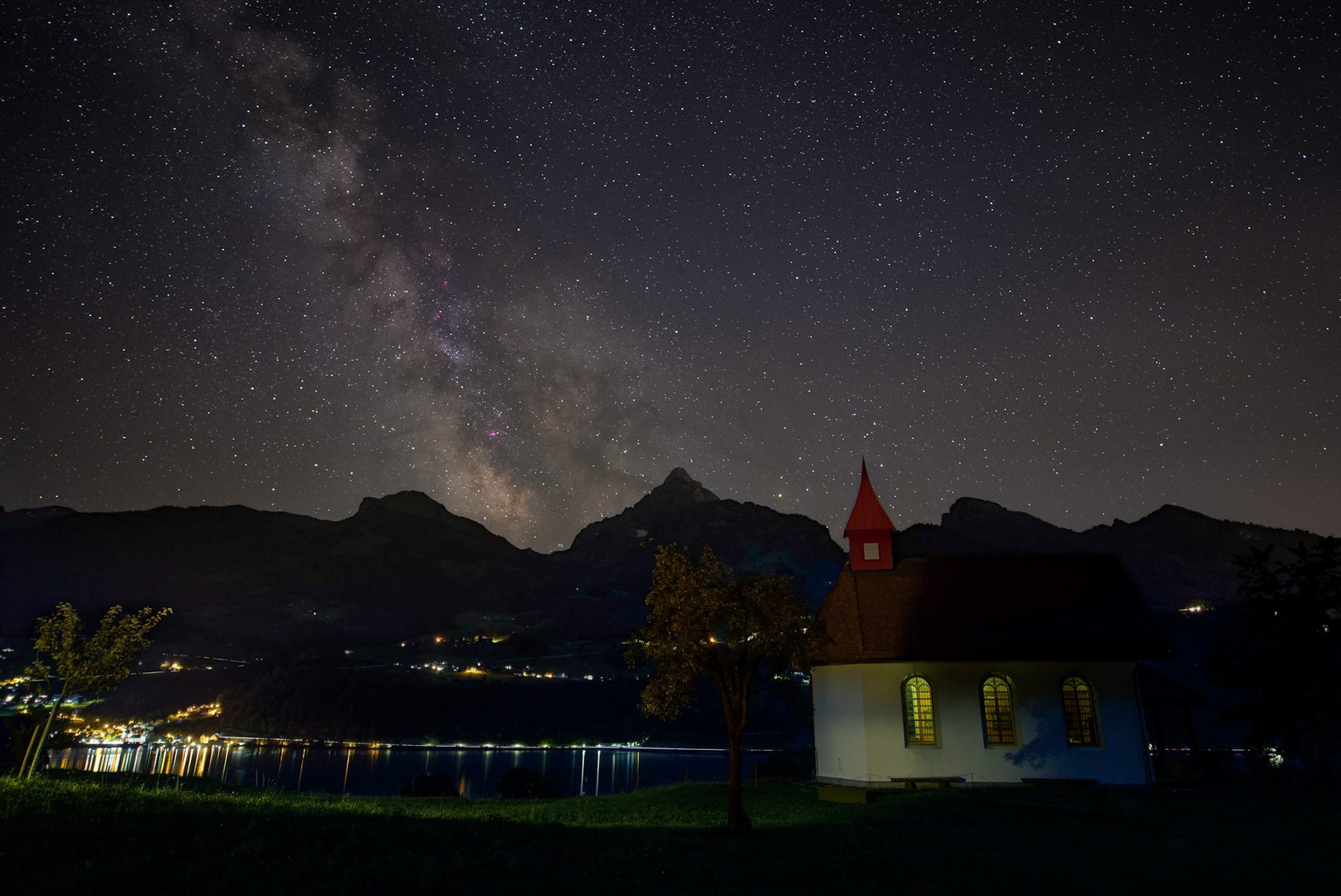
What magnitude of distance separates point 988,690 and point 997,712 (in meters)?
0.93

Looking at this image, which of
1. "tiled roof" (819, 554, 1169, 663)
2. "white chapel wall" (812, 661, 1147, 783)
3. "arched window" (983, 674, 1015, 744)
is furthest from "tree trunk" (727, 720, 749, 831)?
"arched window" (983, 674, 1015, 744)

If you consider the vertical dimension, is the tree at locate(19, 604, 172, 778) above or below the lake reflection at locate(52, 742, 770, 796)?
above

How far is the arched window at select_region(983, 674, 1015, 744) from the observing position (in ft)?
102

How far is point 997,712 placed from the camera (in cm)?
3134

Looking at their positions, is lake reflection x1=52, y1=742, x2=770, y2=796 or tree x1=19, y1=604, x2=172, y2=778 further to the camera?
lake reflection x1=52, y1=742, x2=770, y2=796

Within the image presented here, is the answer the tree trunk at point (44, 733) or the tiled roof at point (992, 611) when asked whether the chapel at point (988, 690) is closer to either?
the tiled roof at point (992, 611)

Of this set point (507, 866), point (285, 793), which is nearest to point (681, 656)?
point (507, 866)

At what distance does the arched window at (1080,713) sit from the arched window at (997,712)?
228 cm

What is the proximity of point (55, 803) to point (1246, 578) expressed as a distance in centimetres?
4339

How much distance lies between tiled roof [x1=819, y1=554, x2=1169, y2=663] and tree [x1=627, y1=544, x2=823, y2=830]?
12.3 meters

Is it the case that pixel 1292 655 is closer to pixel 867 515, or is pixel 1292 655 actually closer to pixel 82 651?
pixel 867 515

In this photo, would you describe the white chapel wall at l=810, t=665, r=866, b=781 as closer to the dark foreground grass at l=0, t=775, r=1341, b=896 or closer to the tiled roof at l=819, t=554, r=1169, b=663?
the tiled roof at l=819, t=554, r=1169, b=663

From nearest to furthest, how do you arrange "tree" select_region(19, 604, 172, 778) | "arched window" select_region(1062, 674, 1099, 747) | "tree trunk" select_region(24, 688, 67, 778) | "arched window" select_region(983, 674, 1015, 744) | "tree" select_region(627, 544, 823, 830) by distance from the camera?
1. "tree" select_region(627, 544, 823, 830)
2. "tree trunk" select_region(24, 688, 67, 778)
3. "tree" select_region(19, 604, 172, 778)
4. "arched window" select_region(1062, 674, 1099, 747)
5. "arched window" select_region(983, 674, 1015, 744)

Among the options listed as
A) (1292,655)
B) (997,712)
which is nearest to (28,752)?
(997,712)
